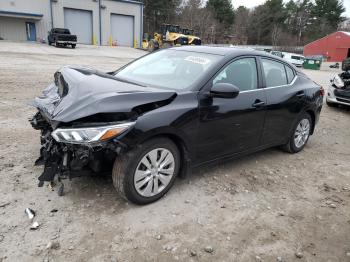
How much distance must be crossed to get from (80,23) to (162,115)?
37.7 meters

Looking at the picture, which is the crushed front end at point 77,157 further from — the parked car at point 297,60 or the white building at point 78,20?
the white building at point 78,20

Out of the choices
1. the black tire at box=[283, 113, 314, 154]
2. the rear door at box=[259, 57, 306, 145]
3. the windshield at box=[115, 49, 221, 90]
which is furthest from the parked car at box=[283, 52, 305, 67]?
the windshield at box=[115, 49, 221, 90]

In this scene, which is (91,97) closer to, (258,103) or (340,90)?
(258,103)

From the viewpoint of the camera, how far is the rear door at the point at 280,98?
450cm

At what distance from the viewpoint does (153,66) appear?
14.3ft

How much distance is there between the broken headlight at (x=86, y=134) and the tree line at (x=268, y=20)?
186ft

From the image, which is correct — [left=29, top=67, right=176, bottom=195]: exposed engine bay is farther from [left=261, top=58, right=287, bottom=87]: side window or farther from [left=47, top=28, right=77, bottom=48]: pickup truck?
[left=47, top=28, right=77, bottom=48]: pickup truck

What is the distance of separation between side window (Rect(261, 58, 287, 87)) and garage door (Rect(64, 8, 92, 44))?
118ft

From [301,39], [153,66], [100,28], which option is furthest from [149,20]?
[153,66]

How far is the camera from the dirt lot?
9.20 ft

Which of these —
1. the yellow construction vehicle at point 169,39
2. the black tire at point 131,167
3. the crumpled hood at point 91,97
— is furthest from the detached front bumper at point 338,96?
the yellow construction vehicle at point 169,39

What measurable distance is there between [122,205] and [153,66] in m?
1.91

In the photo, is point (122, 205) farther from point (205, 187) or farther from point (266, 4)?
point (266, 4)

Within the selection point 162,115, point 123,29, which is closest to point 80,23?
point 123,29
